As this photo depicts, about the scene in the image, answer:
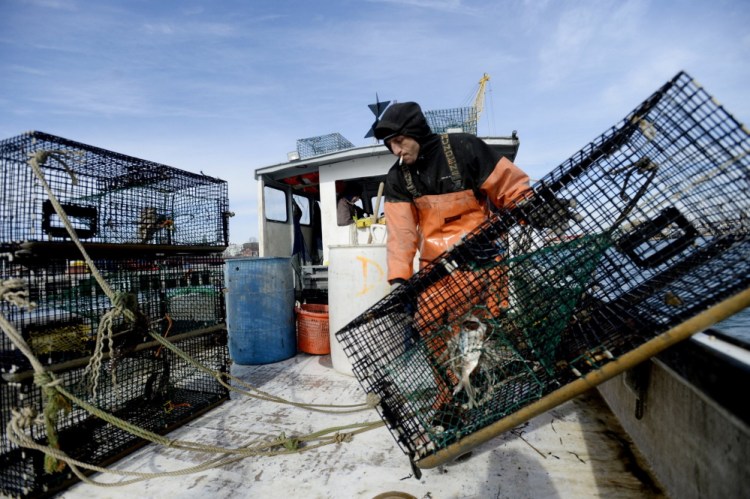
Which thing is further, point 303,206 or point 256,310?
point 303,206

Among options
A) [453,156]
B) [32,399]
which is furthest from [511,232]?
[32,399]

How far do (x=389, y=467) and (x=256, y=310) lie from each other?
2.52 m

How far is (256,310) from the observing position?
4035 mm

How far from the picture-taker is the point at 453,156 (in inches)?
94.3

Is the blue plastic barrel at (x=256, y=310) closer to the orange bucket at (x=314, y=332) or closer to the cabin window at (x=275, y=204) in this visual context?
the orange bucket at (x=314, y=332)

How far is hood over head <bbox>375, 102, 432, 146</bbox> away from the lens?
238 cm

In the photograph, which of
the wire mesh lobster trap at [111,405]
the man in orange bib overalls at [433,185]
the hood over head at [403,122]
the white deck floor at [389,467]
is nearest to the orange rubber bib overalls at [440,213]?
the man in orange bib overalls at [433,185]

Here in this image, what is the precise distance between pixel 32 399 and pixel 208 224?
183cm

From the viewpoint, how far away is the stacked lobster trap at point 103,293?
1.93 meters

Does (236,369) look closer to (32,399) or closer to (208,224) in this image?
(208,224)

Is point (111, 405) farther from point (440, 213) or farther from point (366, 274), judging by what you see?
point (440, 213)

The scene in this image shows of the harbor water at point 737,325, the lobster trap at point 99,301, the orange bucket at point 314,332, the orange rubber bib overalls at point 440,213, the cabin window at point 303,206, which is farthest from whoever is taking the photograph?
the cabin window at point 303,206

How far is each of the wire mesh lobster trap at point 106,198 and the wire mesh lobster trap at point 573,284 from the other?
1990mm

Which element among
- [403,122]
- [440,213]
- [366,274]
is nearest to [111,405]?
[366,274]
